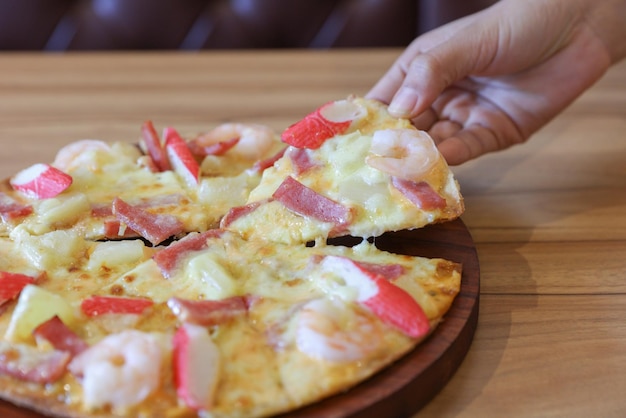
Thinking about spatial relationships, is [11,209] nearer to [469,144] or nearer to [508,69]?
[469,144]

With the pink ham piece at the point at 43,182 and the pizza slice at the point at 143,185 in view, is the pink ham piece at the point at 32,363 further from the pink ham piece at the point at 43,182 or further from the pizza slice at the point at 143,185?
the pink ham piece at the point at 43,182

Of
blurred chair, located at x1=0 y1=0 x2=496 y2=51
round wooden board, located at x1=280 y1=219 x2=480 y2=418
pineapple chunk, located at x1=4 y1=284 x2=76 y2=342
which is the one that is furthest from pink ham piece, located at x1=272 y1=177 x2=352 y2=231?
blurred chair, located at x1=0 y1=0 x2=496 y2=51

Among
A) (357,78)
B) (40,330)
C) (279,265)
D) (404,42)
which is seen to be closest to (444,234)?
(279,265)

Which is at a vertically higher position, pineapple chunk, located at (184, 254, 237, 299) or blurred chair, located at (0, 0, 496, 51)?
pineapple chunk, located at (184, 254, 237, 299)

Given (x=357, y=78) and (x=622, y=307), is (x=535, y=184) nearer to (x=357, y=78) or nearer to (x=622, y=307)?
(x=622, y=307)

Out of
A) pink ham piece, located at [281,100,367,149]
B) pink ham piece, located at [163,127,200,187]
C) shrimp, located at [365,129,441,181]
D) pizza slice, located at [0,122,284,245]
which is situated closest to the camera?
shrimp, located at [365,129,441,181]

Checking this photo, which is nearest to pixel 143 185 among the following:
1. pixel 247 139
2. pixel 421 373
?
pixel 247 139

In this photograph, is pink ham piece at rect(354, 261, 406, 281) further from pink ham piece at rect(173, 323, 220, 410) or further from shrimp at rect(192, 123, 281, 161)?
shrimp at rect(192, 123, 281, 161)
